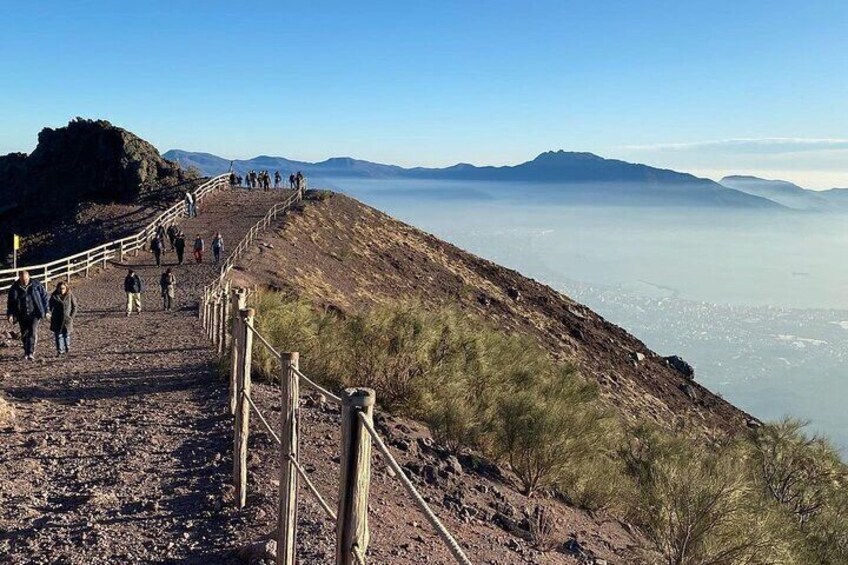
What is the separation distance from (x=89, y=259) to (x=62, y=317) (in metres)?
13.3

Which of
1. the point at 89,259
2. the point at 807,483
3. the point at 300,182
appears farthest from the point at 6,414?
the point at 300,182

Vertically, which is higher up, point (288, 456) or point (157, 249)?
point (288, 456)

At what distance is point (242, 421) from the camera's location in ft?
20.5

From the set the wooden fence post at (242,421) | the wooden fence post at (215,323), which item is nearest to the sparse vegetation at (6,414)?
the wooden fence post at (242,421)

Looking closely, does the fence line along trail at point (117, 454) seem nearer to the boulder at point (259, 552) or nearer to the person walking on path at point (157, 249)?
the boulder at point (259, 552)

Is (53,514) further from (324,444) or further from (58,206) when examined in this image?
(58,206)

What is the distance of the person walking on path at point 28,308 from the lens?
1222 centimetres

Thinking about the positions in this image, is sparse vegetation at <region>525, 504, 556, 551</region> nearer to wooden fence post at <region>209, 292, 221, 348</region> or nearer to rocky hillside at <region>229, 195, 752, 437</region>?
wooden fence post at <region>209, 292, 221, 348</region>

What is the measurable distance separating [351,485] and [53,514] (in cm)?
389

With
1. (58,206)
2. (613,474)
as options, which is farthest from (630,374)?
(58,206)

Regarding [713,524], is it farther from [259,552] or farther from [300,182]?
[300,182]

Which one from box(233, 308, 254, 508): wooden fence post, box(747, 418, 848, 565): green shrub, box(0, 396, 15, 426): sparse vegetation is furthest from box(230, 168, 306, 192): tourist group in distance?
box(233, 308, 254, 508): wooden fence post

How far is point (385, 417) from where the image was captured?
397 inches

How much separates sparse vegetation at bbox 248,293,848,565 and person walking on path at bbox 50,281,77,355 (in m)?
3.31
